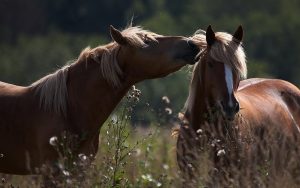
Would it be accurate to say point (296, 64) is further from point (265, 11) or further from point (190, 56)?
point (190, 56)

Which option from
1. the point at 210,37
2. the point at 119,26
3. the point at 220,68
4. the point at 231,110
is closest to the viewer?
the point at 231,110

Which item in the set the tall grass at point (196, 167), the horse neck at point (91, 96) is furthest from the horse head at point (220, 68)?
the horse neck at point (91, 96)

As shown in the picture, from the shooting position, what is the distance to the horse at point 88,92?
32.8 ft

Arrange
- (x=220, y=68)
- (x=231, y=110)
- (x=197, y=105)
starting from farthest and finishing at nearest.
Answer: (x=197, y=105) < (x=220, y=68) < (x=231, y=110)

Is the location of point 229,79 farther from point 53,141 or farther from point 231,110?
point 53,141

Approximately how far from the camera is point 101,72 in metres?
10.1

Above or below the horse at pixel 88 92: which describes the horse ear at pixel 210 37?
above

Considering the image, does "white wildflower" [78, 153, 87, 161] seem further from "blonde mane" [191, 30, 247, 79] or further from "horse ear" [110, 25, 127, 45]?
"blonde mane" [191, 30, 247, 79]

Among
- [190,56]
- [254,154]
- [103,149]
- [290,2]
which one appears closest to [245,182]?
[254,154]

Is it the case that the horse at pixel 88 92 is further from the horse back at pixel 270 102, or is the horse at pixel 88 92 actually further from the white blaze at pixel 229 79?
the horse back at pixel 270 102

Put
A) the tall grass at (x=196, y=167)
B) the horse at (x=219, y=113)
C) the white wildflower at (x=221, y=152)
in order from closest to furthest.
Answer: the tall grass at (x=196, y=167) < the white wildflower at (x=221, y=152) < the horse at (x=219, y=113)

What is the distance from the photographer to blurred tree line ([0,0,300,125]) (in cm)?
4281

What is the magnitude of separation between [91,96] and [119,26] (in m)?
39.2

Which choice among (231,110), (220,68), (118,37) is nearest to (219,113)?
(231,110)
